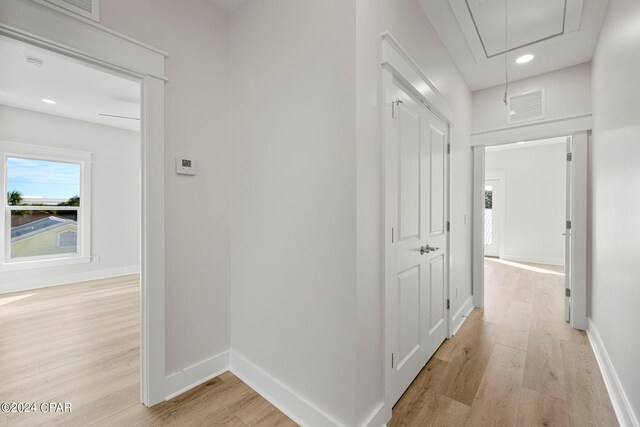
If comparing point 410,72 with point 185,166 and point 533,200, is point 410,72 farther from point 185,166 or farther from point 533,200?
point 533,200

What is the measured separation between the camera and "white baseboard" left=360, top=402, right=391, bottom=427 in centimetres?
144

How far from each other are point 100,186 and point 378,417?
19.1ft

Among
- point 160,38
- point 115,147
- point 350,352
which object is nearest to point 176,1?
point 160,38

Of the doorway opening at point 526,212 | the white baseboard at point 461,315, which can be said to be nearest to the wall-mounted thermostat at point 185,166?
the white baseboard at point 461,315

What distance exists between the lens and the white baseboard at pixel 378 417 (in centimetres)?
144

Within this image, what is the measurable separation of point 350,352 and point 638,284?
5.23 ft

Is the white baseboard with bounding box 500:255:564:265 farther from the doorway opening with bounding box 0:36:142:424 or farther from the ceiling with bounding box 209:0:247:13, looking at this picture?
the doorway opening with bounding box 0:36:142:424

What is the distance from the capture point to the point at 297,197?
5.44 ft

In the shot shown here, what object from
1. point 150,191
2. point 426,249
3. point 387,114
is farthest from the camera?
point 426,249

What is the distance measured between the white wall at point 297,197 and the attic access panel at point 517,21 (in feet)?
4.67

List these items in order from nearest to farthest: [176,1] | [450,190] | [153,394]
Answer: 1. [153,394]
2. [176,1]
3. [450,190]

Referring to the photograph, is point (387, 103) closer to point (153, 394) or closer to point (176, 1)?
point (176, 1)

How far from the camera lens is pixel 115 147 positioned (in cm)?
519

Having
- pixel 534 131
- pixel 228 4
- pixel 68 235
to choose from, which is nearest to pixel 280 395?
pixel 228 4
